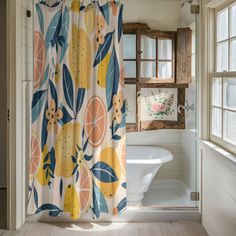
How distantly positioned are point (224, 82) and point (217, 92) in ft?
→ 0.85

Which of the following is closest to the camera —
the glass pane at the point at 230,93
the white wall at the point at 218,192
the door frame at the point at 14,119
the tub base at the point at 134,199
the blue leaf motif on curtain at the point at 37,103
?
the white wall at the point at 218,192

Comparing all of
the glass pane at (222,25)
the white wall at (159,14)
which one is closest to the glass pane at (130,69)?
the white wall at (159,14)

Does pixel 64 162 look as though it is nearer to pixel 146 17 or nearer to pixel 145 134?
pixel 145 134

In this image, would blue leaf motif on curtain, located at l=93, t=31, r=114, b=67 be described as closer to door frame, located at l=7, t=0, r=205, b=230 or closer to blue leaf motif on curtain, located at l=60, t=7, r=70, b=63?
blue leaf motif on curtain, located at l=60, t=7, r=70, b=63

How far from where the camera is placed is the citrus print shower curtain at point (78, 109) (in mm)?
3432

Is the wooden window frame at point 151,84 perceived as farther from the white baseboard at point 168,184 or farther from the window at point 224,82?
the window at point 224,82

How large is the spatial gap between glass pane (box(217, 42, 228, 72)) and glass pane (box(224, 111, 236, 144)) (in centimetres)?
38

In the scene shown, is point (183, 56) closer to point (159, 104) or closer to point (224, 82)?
point (159, 104)

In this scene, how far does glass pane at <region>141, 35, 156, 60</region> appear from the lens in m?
4.36

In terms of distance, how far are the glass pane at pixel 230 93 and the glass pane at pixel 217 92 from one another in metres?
0.16

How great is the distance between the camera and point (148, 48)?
438 cm

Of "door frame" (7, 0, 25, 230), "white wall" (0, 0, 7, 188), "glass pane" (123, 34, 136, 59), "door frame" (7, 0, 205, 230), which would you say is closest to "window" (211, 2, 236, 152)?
"door frame" (7, 0, 205, 230)

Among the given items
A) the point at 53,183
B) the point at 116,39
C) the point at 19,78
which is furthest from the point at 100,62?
the point at 53,183

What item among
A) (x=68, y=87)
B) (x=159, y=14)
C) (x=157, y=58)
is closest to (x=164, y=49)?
(x=157, y=58)
